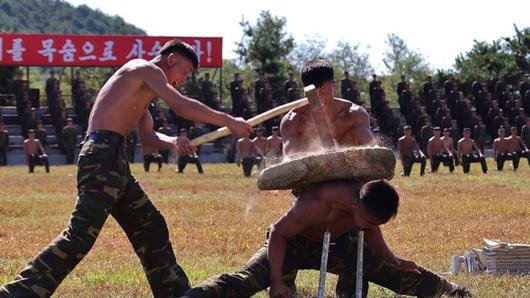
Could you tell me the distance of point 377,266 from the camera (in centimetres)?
661

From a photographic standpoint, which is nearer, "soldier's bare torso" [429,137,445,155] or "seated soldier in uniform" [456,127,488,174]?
"seated soldier in uniform" [456,127,488,174]

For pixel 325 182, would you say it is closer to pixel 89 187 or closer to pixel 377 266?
pixel 377 266

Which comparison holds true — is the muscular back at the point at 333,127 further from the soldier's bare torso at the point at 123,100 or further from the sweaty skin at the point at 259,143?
the sweaty skin at the point at 259,143

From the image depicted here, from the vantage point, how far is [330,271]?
660cm

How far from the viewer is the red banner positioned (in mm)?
38438

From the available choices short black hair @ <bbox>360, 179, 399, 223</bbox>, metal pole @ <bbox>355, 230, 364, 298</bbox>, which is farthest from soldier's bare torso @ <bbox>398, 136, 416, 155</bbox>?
short black hair @ <bbox>360, 179, 399, 223</bbox>

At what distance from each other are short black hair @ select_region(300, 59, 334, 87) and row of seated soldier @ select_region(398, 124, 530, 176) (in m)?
20.3

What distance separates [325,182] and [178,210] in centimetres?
932

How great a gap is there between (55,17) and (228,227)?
145m

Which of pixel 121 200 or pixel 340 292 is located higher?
pixel 121 200

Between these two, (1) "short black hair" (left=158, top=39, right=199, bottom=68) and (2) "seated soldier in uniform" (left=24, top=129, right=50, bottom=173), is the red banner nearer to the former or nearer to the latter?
(2) "seated soldier in uniform" (left=24, top=129, right=50, bottom=173)

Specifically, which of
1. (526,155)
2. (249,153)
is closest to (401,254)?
(249,153)

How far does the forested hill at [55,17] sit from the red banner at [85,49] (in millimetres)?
102538

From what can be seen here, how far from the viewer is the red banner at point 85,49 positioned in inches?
1513
